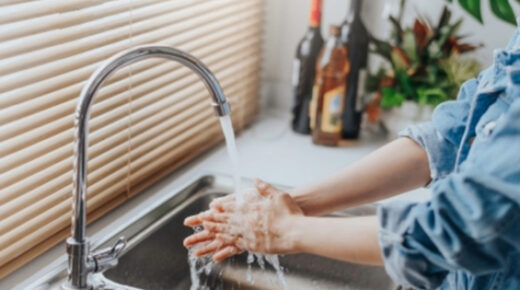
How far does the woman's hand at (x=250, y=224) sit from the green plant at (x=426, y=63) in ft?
2.49

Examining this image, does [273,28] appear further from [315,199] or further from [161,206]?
[315,199]

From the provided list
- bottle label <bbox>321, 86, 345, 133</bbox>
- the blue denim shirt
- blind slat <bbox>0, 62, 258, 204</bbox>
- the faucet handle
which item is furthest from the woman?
bottle label <bbox>321, 86, 345, 133</bbox>

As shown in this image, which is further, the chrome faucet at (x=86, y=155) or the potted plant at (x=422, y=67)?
the potted plant at (x=422, y=67)

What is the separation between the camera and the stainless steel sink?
1.22 m

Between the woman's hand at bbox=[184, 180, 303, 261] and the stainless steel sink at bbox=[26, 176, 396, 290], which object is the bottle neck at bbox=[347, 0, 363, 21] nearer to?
the stainless steel sink at bbox=[26, 176, 396, 290]

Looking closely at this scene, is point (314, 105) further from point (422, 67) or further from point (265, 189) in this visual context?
point (265, 189)

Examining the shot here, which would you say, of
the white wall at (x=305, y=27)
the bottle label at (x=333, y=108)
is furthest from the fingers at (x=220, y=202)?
the white wall at (x=305, y=27)

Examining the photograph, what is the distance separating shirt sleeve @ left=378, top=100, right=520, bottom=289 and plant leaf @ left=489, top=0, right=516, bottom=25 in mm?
1026

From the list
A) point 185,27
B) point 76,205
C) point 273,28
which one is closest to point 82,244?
point 76,205

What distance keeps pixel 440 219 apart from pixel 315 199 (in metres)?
0.37

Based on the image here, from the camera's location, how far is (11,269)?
3.34 ft

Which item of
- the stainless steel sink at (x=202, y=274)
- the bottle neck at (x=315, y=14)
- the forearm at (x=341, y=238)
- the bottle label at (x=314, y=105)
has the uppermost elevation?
the bottle neck at (x=315, y=14)

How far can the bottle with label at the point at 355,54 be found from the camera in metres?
1.68

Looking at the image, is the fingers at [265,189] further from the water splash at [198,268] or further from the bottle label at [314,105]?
the bottle label at [314,105]
